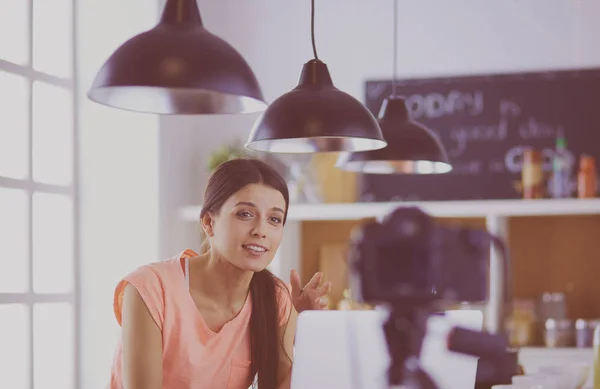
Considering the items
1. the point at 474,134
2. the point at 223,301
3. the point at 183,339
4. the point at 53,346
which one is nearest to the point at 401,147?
the point at 223,301

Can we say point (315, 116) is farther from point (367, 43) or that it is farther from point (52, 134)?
point (367, 43)

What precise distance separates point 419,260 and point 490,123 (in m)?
3.40

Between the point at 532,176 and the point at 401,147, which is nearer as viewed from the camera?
the point at 401,147

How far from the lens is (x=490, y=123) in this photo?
4090mm

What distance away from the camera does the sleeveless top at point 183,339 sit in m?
2.20

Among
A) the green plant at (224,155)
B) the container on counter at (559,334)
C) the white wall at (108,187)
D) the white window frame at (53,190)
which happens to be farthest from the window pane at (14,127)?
the container on counter at (559,334)

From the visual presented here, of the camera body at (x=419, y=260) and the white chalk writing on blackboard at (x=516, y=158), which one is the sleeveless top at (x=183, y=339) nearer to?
the camera body at (x=419, y=260)

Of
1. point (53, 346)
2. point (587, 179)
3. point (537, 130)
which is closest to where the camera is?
point (53, 346)

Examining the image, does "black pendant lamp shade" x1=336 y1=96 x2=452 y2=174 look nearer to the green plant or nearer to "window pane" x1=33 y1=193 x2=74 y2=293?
the green plant

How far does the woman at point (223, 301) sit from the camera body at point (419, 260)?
133 centimetres

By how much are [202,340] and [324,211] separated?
1.70 meters

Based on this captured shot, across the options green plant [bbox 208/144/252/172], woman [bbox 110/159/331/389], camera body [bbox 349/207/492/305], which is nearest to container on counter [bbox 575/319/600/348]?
green plant [bbox 208/144/252/172]

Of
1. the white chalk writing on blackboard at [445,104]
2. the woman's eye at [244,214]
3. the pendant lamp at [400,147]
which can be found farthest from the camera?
the white chalk writing on blackboard at [445,104]

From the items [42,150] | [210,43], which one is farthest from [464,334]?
[42,150]
